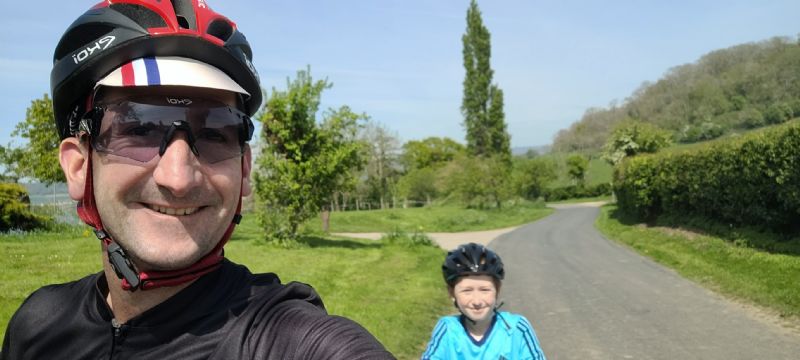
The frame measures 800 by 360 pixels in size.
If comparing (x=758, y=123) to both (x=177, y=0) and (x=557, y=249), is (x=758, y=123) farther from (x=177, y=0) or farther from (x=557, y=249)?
(x=177, y=0)

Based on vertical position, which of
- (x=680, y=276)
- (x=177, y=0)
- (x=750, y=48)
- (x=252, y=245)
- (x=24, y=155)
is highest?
(x=750, y=48)

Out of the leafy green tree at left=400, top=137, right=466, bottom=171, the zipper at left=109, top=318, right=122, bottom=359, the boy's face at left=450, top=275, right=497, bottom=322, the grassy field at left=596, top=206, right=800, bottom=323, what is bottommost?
the grassy field at left=596, top=206, right=800, bottom=323

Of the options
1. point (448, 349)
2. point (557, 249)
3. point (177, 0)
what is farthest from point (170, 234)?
point (557, 249)

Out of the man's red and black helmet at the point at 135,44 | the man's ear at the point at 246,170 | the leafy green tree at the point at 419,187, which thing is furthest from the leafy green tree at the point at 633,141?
the man's red and black helmet at the point at 135,44

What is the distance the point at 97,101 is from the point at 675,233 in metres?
20.5

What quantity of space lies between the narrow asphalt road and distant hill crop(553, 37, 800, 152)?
8410 cm

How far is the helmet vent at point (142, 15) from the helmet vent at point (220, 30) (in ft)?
0.42

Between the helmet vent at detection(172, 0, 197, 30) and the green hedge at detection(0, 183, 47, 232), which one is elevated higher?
the helmet vent at detection(172, 0, 197, 30)

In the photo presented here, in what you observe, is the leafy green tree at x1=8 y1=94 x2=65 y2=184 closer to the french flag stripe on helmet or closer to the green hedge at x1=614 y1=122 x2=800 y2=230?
the french flag stripe on helmet

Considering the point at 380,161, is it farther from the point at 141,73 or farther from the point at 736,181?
the point at 141,73

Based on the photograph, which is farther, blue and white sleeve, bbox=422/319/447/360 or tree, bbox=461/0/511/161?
tree, bbox=461/0/511/161

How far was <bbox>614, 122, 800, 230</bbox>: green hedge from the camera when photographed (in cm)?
1268

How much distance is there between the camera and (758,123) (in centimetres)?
8450

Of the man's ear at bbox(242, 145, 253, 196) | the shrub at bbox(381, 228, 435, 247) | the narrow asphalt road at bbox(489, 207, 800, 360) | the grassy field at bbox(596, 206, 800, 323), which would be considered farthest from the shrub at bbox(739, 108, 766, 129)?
the man's ear at bbox(242, 145, 253, 196)
